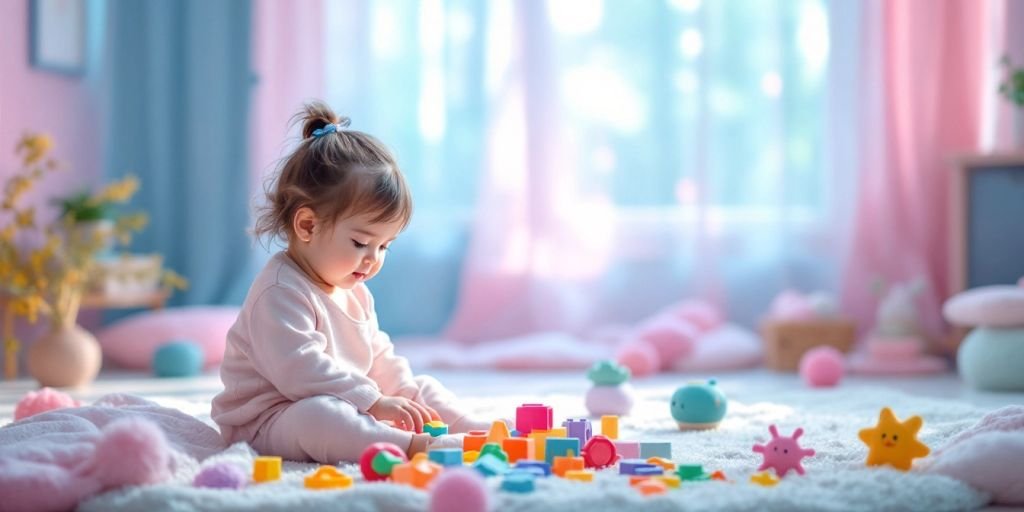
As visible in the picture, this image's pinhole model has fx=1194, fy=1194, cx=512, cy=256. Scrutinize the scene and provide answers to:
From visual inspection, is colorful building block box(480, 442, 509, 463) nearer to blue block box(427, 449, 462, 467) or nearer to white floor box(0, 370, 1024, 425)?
blue block box(427, 449, 462, 467)

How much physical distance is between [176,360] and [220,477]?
1965 mm

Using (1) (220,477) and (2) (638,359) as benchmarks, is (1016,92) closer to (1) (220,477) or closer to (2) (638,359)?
(2) (638,359)

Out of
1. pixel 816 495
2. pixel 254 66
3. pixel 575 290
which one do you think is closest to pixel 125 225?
pixel 254 66

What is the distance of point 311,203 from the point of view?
183cm

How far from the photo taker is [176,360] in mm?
3326

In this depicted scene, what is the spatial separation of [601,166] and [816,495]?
8.74 feet

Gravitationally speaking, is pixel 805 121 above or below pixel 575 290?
above

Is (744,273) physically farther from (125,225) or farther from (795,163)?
(125,225)

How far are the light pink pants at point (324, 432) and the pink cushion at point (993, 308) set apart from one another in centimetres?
171

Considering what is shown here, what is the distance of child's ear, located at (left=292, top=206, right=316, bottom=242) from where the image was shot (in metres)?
1.84

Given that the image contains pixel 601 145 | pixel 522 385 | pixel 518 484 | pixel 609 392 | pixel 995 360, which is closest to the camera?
pixel 518 484

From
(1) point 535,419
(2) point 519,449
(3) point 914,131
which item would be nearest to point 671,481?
(2) point 519,449

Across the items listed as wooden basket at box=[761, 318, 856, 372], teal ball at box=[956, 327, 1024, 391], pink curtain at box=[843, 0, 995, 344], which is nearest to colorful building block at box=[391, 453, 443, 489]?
teal ball at box=[956, 327, 1024, 391]

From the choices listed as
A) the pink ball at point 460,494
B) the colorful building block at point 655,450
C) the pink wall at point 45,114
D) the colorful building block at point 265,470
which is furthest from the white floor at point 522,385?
the pink ball at point 460,494
